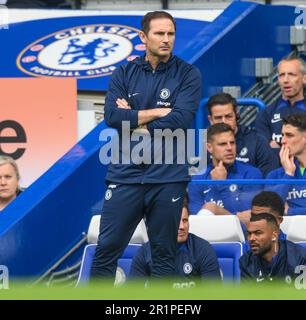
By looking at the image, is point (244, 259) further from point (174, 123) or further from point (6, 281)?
point (6, 281)

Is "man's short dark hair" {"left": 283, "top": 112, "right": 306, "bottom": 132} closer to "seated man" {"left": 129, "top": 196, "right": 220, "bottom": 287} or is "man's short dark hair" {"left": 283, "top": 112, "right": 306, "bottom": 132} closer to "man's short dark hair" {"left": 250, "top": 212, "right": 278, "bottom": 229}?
"man's short dark hair" {"left": 250, "top": 212, "right": 278, "bottom": 229}

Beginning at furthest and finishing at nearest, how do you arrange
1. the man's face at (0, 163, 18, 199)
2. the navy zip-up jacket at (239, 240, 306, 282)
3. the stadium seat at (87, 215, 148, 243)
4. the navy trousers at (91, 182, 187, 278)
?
the man's face at (0, 163, 18, 199) → the stadium seat at (87, 215, 148, 243) → the navy zip-up jacket at (239, 240, 306, 282) → the navy trousers at (91, 182, 187, 278)

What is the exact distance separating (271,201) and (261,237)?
379 millimetres

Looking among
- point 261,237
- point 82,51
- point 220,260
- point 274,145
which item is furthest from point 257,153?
point 82,51

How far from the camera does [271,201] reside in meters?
7.55

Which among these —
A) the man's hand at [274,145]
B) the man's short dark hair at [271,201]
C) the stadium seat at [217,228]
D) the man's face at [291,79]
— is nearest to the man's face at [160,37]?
the man's short dark hair at [271,201]

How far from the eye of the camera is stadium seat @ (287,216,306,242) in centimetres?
762

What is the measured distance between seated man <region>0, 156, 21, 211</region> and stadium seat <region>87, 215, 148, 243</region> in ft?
2.99

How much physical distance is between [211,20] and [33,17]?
197 cm

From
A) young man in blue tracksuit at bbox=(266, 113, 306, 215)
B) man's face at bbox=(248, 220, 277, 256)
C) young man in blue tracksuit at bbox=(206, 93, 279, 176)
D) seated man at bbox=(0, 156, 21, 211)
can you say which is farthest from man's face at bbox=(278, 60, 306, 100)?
man's face at bbox=(248, 220, 277, 256)

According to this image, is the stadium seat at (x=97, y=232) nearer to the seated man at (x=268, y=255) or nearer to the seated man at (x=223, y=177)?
the seated man at (x=223, y=177)

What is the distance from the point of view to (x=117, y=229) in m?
6.61

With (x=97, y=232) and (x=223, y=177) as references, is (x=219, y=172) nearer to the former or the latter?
(x=223, y=177)

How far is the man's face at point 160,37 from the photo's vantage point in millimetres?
6617
